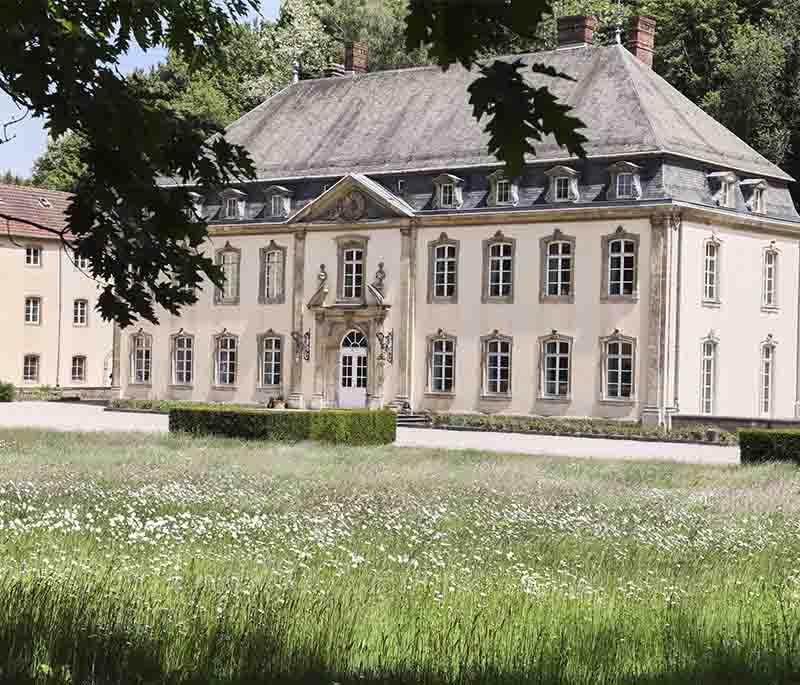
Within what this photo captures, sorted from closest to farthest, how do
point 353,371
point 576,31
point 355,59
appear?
1. point 353,371
2. point 576,31
3. point 355,59

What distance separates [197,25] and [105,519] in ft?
19.8

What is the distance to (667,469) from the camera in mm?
23156

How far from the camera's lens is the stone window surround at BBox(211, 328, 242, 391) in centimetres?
4497

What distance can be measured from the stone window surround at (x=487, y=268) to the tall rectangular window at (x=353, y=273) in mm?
3914

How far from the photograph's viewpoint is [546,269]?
3972 cm

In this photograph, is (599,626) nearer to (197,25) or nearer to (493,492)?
(197,25)

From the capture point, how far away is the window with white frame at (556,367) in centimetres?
3922

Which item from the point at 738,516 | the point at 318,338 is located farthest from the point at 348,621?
the point at 318,338

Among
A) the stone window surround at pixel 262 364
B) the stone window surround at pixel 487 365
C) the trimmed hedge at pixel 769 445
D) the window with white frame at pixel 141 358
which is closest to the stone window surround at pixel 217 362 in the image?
the stone window surround at pixel 262 364

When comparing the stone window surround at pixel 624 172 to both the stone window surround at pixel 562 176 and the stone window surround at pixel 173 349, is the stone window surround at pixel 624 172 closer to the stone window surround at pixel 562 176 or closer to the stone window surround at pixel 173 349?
the stone window surround at pixel 562 176

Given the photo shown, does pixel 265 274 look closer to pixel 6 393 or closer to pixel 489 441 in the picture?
pixel 6 393

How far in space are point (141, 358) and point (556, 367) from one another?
1405cm

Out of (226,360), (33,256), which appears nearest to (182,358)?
(226,360)

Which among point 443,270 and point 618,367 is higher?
point 443,270
